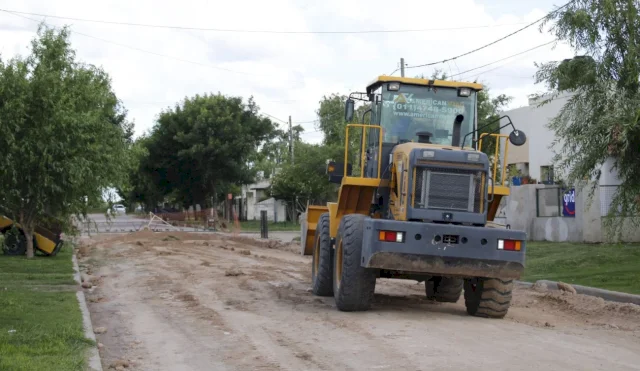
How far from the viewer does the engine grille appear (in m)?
12.9

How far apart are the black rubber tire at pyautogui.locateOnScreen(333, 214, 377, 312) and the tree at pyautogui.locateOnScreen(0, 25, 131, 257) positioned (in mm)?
12178

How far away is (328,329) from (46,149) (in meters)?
13.9

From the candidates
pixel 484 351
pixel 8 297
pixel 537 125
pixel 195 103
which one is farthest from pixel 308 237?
pixel 195 103

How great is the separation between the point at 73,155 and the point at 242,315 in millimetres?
12623

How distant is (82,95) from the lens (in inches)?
1048

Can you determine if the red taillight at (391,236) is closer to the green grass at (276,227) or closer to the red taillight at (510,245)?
the red taillight at (510,245)

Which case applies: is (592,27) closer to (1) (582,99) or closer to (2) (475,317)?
(1) (582,99)

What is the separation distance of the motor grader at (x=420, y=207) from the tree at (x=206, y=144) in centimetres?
4768

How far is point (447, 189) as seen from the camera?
12906 mm

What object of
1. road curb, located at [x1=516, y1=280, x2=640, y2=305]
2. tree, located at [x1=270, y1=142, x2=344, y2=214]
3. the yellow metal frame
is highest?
tree, located at [x1=270, y1=142, x2=344, y2=214]

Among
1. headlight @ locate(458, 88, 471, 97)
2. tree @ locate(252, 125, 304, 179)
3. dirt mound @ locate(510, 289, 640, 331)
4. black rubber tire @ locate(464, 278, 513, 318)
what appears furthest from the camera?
tree @ locate(252, 125, 304, 179)

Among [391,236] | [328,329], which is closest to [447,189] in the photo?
[391,236]

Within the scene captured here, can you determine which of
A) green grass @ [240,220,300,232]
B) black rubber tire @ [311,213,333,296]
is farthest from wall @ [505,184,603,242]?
green grass @ [240,220,300,232]

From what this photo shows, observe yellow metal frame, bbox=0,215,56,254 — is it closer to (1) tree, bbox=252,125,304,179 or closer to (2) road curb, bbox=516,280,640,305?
(2) road curb, bbox=516,280,640,305
